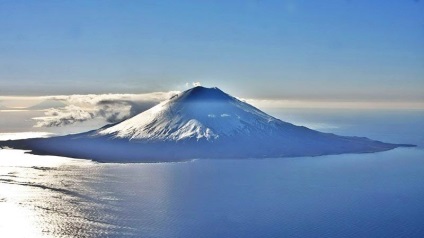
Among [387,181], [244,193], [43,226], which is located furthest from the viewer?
[387,181]

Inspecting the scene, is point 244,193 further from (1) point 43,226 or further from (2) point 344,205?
(1) point 43,226

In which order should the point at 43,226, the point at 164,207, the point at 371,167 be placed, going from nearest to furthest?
the point at 43,226
the point at 164,207
the point at 371,167

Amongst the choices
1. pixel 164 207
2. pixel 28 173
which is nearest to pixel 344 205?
pixel 164 207

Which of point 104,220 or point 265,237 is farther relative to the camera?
point 104,220

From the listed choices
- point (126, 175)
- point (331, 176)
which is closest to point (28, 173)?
point (126, 175)

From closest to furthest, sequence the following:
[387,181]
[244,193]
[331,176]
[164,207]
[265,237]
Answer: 1. [265,237]
2. [164,207]
3. [244,193]
4. [387,181]
5. [331,176]

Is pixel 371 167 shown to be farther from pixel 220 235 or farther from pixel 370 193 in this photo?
pixel 220 235
